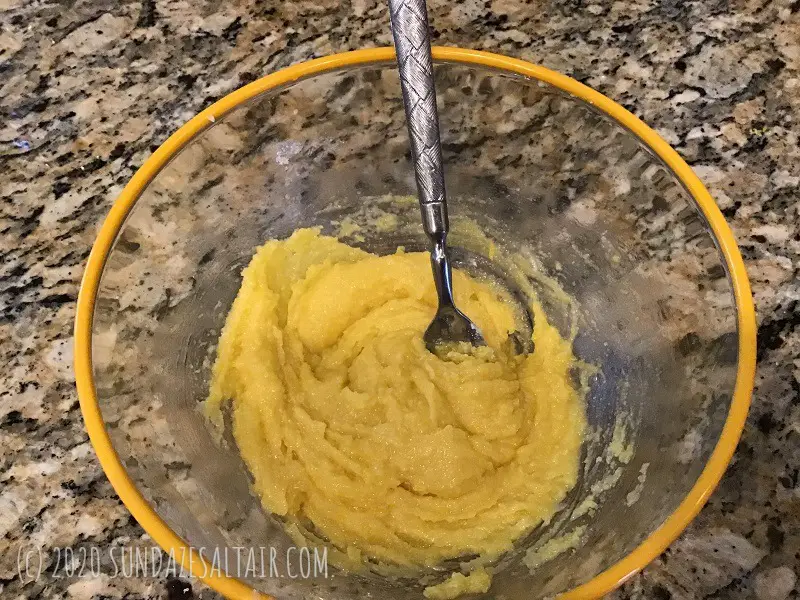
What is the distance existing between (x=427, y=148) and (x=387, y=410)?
0.46 m

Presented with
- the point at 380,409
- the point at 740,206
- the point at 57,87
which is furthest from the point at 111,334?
the point at 740,206

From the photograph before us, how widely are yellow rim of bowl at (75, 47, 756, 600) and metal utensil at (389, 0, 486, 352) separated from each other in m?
0.18

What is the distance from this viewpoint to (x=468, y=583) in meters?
0.97

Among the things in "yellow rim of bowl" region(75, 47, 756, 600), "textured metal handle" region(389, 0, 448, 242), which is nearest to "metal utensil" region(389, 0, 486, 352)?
"textured metal handle" region(389, 0, 448, 242)

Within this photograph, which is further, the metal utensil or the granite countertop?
the granite countertop

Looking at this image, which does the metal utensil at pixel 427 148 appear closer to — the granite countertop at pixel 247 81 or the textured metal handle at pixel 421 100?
the textured metal handle at pixel 421 100

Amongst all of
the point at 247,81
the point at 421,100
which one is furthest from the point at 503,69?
the point at 247,81

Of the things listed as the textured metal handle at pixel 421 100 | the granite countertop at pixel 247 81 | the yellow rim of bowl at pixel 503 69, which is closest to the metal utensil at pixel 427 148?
the textured metal handle at pixel 421 100

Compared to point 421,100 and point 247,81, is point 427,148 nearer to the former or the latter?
point 421,100

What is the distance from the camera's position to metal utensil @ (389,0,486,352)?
877 millimetres

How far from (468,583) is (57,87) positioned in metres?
1.30

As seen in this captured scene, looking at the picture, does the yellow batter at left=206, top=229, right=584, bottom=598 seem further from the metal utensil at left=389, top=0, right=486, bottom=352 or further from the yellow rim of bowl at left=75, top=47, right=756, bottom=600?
the yellow rim of bowl at left=75, top=47, right=756, bottom=600

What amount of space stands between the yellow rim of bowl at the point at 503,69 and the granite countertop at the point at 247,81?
24cm

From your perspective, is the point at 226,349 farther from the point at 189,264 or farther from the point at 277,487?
the point at 277,487
